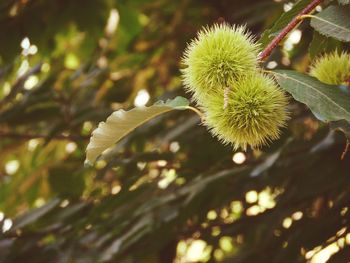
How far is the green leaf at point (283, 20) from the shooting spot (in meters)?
0.99

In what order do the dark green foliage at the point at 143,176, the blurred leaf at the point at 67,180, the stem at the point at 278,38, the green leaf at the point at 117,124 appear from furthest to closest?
the blurred leaf at the point at 67,180 < the dark green foliage at the point at 143,176 < the green leaf at the point at 117,124 < the stem at the point at 278,38

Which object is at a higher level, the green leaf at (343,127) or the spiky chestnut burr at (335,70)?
the spiky chestnut burr at (335,70)

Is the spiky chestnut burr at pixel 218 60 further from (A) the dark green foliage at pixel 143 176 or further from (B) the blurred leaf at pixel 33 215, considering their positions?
(B) the blurred leaf at pixel 33 215

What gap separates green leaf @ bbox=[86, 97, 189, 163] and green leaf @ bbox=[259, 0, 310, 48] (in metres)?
0.24

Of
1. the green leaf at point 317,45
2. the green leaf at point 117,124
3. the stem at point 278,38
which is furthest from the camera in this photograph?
the green leaf at point 317,45

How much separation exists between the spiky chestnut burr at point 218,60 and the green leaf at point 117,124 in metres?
0.05

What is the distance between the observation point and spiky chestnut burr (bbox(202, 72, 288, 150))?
896 millimetres

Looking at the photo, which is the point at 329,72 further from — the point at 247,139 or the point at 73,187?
the point at 73,187

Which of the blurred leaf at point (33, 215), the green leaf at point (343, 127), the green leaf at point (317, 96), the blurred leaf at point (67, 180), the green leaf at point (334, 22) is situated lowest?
the green leaf at point (343, 127)

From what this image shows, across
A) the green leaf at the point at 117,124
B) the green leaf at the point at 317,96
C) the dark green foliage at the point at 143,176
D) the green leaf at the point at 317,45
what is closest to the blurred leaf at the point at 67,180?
the dark green foliage at the point at 143,176

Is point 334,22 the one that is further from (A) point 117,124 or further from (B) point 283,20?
(A) point 117,124

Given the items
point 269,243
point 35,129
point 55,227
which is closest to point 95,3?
point 35,129

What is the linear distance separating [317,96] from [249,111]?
12 centimetres

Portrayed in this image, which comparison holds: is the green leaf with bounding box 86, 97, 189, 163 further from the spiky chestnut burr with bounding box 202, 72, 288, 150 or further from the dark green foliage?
the dark green foliage
